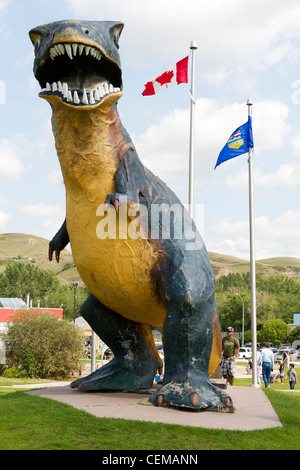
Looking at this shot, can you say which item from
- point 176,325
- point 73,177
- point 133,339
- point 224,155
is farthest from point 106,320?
point 224,155

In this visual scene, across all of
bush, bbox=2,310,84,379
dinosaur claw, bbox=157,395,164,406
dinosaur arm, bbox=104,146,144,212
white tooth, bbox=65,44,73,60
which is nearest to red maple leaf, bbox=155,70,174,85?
dinosaur arm, bbox=104,146,144,212

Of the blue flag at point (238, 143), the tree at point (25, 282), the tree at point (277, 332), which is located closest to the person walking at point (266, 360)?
the blue flag at point (238, 143)

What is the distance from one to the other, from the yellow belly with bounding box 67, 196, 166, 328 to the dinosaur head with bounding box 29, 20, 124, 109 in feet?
3.66

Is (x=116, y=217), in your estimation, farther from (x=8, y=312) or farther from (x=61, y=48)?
(x=8, y=312)

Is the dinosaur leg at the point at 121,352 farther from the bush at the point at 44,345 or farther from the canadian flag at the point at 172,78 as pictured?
the bush at the point at 44,345

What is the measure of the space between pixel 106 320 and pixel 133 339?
1.41 ft

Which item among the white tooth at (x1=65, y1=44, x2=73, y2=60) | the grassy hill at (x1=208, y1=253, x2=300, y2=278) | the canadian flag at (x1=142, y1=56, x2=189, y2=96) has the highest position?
the grassy hill at (x1=208, y1=253, x2=300, y2=278)

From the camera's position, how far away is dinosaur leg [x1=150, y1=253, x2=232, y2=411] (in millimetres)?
5410

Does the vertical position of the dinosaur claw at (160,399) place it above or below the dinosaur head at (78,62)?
below

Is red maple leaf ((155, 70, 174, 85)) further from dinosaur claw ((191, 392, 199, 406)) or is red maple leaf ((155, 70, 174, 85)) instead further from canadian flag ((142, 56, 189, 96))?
dinosaur claw ((191, 392, 199, 406))

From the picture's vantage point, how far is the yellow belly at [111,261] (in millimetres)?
5609

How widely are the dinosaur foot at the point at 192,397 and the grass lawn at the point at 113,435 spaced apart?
0.64 m

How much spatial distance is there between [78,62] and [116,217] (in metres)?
1.58
